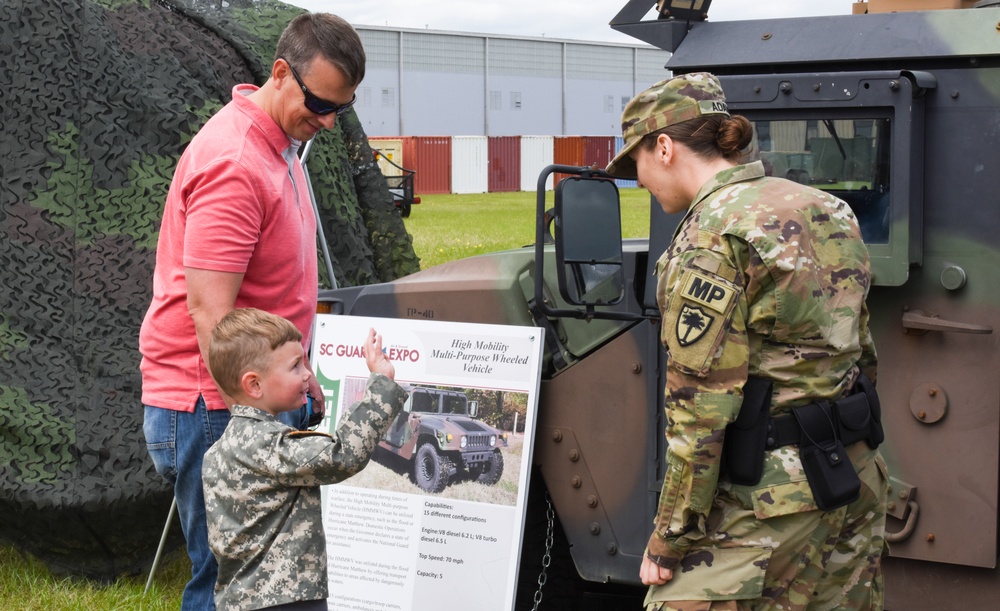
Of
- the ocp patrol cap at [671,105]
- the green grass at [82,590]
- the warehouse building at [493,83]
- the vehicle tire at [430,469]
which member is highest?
the warehouse building at [493,83]

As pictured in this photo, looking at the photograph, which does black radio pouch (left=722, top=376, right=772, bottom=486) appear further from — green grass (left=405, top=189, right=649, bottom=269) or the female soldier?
green grass (left=405, top=189, right=649, bottom=269)

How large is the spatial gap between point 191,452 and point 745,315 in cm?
138

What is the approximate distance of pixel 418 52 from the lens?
4244cm

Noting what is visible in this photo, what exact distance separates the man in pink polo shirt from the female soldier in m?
0.79

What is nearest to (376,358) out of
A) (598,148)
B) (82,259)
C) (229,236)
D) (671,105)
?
(229,236)

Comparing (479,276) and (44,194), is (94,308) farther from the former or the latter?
(479,276)

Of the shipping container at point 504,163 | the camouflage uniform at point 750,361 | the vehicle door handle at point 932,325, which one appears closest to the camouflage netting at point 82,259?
the camouflage uniform at point 750,361

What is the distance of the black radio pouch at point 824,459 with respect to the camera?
2.33 m

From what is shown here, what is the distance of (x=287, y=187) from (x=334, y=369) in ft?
4.62

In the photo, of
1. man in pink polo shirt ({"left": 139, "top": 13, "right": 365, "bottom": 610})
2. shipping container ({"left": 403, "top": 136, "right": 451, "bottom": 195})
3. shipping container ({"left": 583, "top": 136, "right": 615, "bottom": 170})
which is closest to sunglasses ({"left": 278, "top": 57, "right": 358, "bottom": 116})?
man in pink polo shirt ({"left": 139, "top": 13, "right": 365, "bottom": 610})

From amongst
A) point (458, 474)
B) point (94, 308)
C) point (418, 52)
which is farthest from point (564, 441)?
point (418, 52)

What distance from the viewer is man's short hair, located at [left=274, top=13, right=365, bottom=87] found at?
8.79 ft

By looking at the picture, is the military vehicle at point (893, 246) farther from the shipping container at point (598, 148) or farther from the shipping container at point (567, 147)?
the shipping container at point (567, 147)

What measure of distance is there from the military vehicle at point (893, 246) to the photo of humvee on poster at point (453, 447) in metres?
0.36
